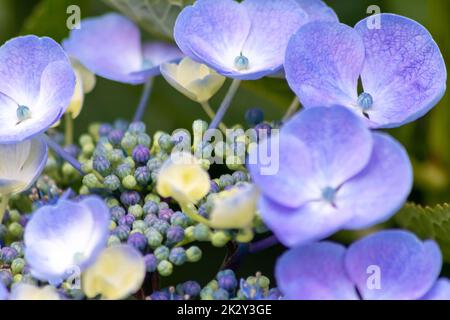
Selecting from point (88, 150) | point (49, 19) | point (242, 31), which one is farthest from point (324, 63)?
point (49, 19)

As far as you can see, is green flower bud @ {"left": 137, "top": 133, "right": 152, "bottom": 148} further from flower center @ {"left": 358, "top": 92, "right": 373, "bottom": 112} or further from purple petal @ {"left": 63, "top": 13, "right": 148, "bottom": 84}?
flower center @ {"left": 358, "top": 92, "right": 373, "bottom": 112}

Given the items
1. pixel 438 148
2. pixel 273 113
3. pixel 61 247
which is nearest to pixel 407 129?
pixel 438 148

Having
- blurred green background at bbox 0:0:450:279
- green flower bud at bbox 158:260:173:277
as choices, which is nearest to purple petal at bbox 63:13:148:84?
blurred green background at bbox 0:0:450:279

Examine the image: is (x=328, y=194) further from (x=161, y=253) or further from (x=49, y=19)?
(x=49, y=19)

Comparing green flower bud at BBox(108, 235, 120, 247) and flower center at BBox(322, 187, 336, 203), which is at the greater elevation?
flower center at BBox(322, 187, 336, 203)

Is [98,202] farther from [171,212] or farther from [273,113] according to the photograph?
[273,113]
